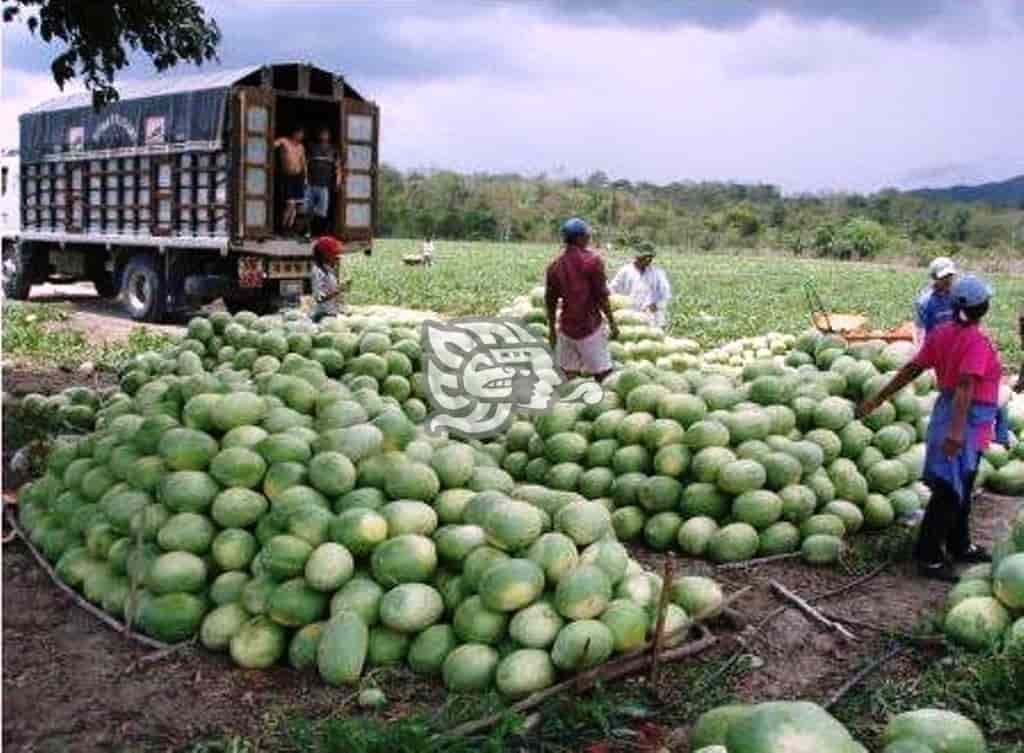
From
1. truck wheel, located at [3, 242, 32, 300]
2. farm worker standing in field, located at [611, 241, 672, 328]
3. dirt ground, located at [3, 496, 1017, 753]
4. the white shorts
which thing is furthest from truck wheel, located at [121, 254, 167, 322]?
dirt ground, located at [3, 496, 1017, 753]

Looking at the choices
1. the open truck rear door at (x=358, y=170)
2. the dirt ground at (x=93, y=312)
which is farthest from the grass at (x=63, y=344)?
the open truck rear door at (x=358, y=170)

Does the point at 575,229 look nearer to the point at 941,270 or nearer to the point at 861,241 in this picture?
the point at 941,270

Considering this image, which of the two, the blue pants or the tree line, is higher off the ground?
the tree line

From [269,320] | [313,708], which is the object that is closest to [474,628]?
[313,708]

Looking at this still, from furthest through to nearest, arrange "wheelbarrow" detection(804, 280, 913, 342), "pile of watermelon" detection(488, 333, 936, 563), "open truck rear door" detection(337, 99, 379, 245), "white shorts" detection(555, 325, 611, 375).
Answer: "open truck rear door" detection(337, 99, 379, 245) → "wheelbarrow" detection(804, 280, 913, 342) → "white shorts" detection(555, 325, 611, 375) → "pile of watermelon" detection(488, 333, 936, 563)

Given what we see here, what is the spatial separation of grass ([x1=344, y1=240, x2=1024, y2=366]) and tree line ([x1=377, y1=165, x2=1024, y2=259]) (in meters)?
20.3

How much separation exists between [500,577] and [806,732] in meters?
1.67

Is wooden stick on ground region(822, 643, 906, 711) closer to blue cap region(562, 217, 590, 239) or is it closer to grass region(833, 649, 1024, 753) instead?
grass region(833, 649, 1024, 753)

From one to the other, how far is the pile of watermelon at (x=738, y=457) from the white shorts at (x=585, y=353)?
198 centimetres

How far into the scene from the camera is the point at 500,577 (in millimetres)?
4164

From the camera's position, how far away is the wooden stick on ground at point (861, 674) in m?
4.09

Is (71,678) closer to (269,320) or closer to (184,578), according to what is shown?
(184,578)

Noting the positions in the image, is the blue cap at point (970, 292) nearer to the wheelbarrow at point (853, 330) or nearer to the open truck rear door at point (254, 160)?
the wheelbarrow at point (853, 330)

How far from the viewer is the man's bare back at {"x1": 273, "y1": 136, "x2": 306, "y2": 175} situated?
1481 centimetres
